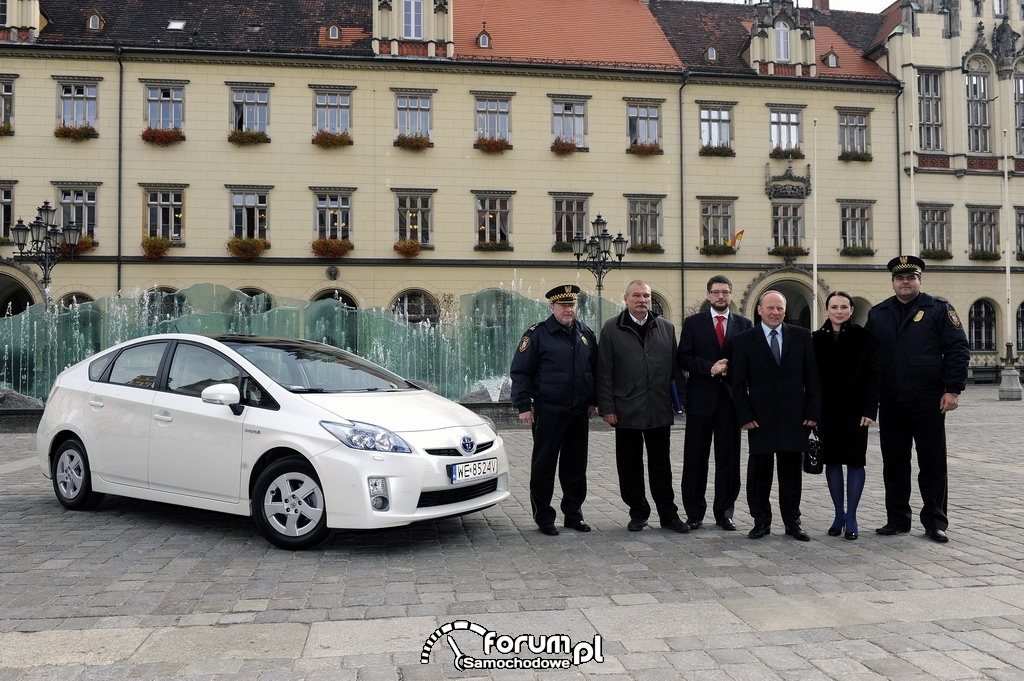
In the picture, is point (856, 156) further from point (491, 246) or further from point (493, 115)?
point (491, 246)

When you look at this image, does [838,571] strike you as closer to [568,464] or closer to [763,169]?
[568,464]

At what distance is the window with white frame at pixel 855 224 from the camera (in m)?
33.8

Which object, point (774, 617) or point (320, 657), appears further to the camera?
point (774, 617)

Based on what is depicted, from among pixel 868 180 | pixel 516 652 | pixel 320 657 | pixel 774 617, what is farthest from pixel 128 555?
pixel 868 180

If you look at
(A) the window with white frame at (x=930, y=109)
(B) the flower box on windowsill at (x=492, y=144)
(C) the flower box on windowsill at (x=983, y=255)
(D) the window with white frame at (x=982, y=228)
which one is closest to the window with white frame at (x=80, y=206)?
(B) the flower box on windowsill at (x=492, y=144)

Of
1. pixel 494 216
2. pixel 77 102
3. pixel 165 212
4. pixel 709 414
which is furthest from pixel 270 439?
pixel 77 102

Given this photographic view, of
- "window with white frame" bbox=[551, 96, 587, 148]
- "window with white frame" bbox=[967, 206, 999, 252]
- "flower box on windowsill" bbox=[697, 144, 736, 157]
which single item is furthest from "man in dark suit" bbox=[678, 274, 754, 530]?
"window with white frame" bbox=[967, 206, 999, 252]

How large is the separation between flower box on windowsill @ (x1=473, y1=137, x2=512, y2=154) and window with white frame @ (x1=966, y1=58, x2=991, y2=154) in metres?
19.7

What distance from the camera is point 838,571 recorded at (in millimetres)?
5570

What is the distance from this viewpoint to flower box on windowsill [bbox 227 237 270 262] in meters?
29.5

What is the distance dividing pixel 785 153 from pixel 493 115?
11646 mm

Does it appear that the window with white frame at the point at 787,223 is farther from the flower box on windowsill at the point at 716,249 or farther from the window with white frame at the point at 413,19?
the window with white frame at the point at 413,19

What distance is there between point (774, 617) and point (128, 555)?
438 cm

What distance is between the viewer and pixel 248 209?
30.2 m
